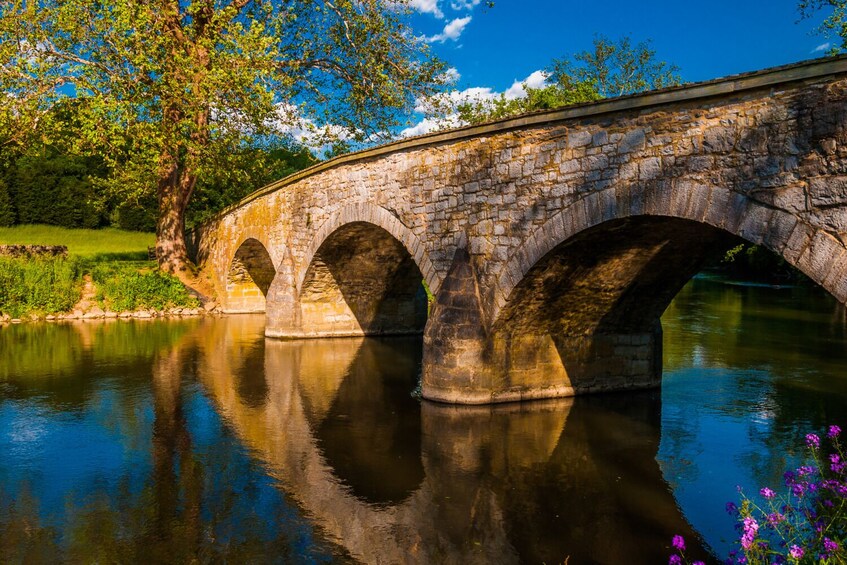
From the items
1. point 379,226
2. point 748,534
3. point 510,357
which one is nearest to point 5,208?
point 379,226

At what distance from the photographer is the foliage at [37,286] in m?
21.1

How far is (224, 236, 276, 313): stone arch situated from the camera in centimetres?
2289

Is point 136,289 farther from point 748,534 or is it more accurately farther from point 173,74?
point 748,534

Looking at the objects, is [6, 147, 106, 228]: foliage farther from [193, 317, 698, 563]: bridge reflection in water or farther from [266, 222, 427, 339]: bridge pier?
[193, 317, 698, 563]: bridge reflection in water

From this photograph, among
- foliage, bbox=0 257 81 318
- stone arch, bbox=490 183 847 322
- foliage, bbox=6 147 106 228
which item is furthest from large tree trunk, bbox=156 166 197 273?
stone arch, bbox=490 183 847 322

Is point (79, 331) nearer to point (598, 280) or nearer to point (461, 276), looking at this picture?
point (461, 276)

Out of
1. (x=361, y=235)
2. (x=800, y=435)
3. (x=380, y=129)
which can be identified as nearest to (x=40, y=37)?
(x=380, y=129)

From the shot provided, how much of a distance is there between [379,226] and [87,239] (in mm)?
29229

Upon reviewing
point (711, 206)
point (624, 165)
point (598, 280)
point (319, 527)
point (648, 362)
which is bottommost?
point (319, 527)

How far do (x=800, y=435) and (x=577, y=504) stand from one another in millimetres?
3979

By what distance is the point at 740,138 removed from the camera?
20.9ft

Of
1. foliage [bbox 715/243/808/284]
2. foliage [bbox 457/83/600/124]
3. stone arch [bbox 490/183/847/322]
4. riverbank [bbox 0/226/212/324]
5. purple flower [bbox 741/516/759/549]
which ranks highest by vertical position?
foliage [bbox 457/83/600/124]

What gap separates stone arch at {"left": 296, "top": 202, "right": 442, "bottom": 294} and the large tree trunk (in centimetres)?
897

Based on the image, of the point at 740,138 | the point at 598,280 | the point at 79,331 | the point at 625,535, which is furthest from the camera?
the point at 79,331
